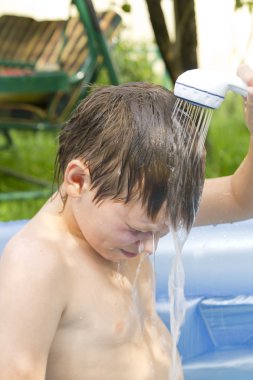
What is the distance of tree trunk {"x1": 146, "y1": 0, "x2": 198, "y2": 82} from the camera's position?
Result: 13.2 ft

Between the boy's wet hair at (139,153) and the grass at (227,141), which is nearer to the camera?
the boy's wet hair at (139,153)

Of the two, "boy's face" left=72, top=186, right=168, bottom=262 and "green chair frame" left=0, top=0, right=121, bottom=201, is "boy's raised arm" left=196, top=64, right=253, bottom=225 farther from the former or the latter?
"green chair frame" left=0, top=0, right=121, bottom=201

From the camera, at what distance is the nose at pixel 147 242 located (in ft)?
5.26

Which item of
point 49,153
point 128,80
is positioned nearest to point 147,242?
point 49,153

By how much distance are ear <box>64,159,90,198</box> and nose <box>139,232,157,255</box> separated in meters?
0.14

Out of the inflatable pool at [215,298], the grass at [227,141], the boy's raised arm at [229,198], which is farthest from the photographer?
the grass at [227,141]

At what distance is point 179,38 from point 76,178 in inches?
105

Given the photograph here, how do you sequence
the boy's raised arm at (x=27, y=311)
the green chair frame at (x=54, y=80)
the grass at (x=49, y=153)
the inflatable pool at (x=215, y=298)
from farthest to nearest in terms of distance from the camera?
the grass at (x=49, y=153)
the green chair frame at (x=54, y=80)
the inflatable pool at (x=215, y=298)
the boy's raised arm at (x=27, y=311)

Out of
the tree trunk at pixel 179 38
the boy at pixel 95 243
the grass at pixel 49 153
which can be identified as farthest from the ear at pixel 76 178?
the tree trunk at pixel 179 38

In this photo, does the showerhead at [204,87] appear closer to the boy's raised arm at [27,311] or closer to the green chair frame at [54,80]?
the boy's raised arm at [27,311]

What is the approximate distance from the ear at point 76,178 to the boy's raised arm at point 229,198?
0.42 m

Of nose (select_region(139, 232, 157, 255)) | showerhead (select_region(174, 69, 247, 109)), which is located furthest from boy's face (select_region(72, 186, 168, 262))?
showerhead (select_region(174, 69, 247, 109))

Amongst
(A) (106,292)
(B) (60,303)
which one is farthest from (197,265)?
(B) (60,303)

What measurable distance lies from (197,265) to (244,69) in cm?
81
